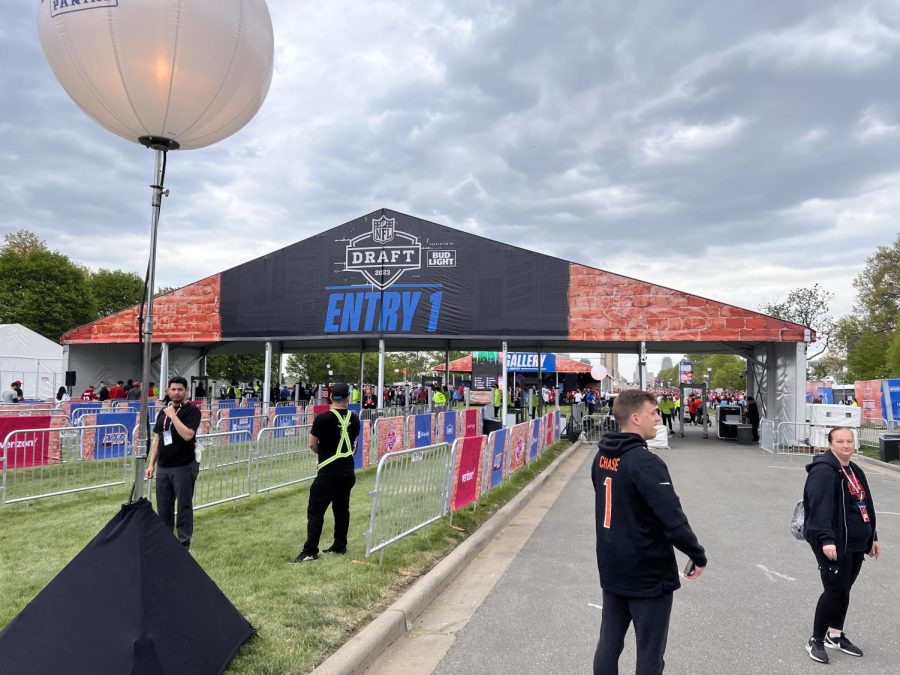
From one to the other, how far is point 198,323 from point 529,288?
46.5 ft

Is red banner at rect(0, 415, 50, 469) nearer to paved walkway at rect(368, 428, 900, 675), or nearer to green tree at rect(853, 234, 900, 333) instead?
paved walkway at rect(368, 428, 900, 675)

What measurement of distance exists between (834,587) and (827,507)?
21.5 inches

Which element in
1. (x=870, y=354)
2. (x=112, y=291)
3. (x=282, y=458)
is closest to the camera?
(x=282, y=458)

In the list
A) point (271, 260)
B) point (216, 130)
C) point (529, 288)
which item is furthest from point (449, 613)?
point (271, 260)

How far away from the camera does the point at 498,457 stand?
32.9ft


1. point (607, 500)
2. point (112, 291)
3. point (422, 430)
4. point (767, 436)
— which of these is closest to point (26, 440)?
point (422, 430)

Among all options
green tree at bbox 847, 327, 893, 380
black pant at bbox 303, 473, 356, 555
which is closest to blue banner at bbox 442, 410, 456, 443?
black pant at bbox 303, 473, 356, 555

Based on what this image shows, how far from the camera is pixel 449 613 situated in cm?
501

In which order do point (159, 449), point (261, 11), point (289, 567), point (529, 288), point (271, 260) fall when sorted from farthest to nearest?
point (271, 260) < point (529, 288) < point (159, 449) < point (289, 567) < point (261, 11)

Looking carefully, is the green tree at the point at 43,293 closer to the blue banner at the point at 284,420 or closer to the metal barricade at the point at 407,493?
the blue banner at the point at 284,420

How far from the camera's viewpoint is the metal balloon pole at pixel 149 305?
3482mm

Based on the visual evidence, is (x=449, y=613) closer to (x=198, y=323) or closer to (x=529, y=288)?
(x=529, y=288)

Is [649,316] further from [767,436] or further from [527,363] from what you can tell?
[527,363]

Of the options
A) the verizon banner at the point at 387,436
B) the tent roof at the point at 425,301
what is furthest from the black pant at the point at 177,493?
Answer: the tent roof at the point at 425,301
